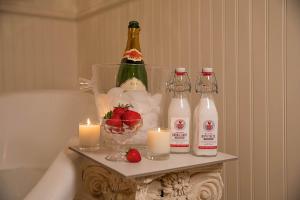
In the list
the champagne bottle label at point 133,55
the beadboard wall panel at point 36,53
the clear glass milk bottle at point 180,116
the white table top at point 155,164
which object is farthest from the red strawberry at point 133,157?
the beadboard wall panel at point 36,53

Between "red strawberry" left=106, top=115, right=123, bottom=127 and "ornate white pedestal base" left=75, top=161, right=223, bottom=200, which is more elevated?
"red strawberry" left=106, top=115, right=123, bottom=127

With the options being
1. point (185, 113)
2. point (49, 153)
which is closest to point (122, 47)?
point (49, 153)

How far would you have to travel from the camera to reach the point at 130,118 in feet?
2.38

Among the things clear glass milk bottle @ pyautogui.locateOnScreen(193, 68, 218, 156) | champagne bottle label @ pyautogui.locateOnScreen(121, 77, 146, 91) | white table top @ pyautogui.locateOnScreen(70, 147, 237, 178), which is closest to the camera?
white table top @ pyautogui.locateOnScreen(70, 147, 237, 178)

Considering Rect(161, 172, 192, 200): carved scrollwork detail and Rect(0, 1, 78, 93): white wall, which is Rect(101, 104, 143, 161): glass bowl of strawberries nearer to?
Rect(161, 172, 192, 200): carved scrollwork detail

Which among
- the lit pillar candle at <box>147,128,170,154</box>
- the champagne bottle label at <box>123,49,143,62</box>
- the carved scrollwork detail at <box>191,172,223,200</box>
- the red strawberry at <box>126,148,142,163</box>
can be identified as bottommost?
the carved scrollwork detail at <box>191,172,223,200</box>

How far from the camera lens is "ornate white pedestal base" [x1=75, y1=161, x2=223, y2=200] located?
2.22 ft

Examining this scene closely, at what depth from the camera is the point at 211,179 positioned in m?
0.77

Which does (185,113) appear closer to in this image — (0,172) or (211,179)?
(211,179)

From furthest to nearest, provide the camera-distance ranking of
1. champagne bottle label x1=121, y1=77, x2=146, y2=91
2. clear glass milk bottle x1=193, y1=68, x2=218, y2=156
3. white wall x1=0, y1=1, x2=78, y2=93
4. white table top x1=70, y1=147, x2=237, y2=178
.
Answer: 1. white wall x1=0, y1=1, x2=78, y2=93
2. champagne bottle label x1=121, y1=77, x2=146, y2=91
3. clear glass milk bottle x1=193, y1=68, x2=218, y2=156
4. white table top x1=70, y1=147, x2=237, y2=178

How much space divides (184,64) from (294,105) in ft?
1.64

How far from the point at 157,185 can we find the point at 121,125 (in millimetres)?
161

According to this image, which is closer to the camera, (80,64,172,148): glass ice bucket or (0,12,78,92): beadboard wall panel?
(80,64,172,148): glass ice bucket

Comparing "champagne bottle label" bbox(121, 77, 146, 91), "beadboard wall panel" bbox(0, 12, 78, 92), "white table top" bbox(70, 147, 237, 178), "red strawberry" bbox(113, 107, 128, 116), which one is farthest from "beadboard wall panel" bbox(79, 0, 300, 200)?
"beadboard wall panel" bbox(0, 12, 78, 92)
